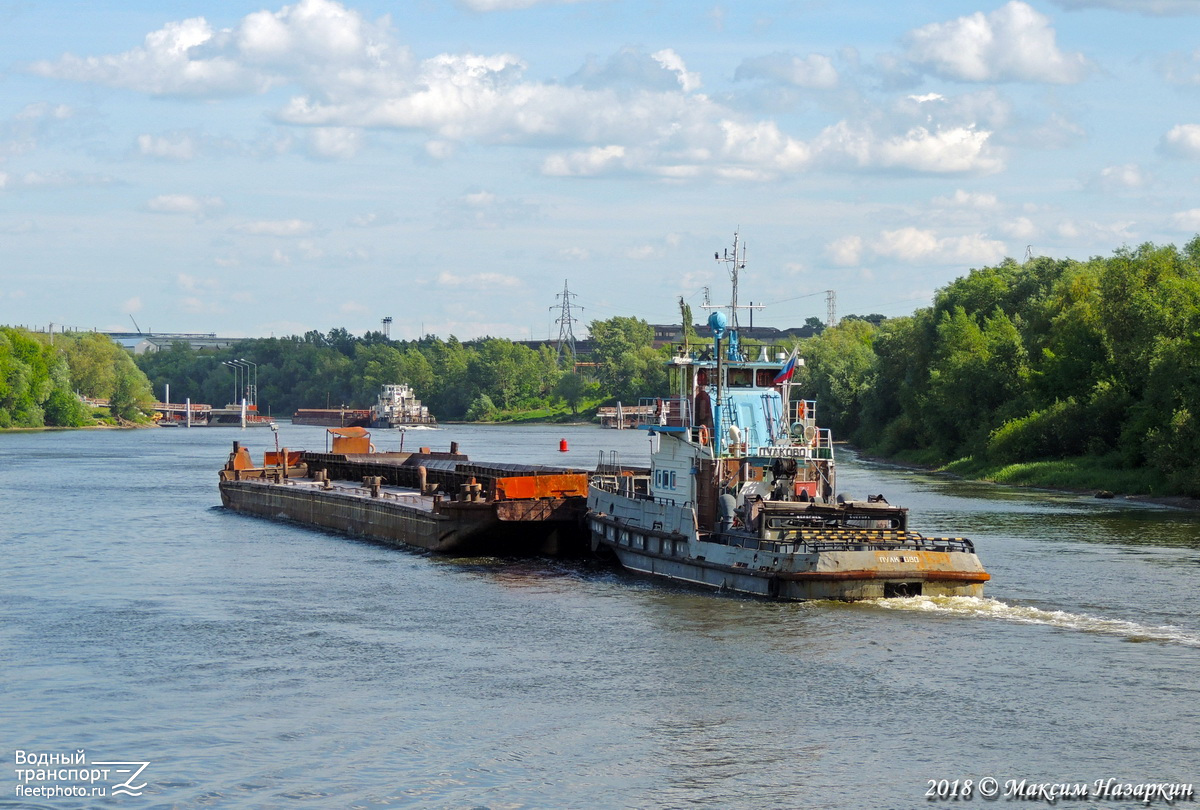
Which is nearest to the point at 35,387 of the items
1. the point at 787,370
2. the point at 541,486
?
the point at 541,486

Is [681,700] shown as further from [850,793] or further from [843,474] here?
[843,474]

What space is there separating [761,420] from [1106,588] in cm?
1087

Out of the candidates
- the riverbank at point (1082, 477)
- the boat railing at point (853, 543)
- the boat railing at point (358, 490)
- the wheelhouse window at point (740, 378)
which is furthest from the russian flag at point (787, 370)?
the riverbank at point (1082, 477)

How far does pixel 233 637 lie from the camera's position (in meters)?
34.4

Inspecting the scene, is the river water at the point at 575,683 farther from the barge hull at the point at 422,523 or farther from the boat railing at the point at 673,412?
the boat railing at the point at 673,412

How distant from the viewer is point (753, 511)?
38688 millimetres

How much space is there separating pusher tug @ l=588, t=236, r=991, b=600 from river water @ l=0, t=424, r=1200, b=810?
2.96ft

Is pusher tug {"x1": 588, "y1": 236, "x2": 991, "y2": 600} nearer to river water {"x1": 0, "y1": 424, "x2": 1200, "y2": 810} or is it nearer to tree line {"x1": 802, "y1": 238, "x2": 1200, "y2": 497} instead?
river water {"x1": 0, "y1": 424, "x2": 1200, "y2": 810}

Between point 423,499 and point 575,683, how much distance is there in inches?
1251

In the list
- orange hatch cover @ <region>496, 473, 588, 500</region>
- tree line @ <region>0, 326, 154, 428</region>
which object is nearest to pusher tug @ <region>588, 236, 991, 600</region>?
orange hatch cover @ <region>496, 473, 588, 500</region>

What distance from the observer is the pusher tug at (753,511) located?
117 ft

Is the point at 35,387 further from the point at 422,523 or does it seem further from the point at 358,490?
the point at 422,523

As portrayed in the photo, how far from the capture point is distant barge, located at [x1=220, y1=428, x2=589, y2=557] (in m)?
48.9

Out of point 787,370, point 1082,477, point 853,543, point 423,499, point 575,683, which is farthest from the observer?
point 1082,477
